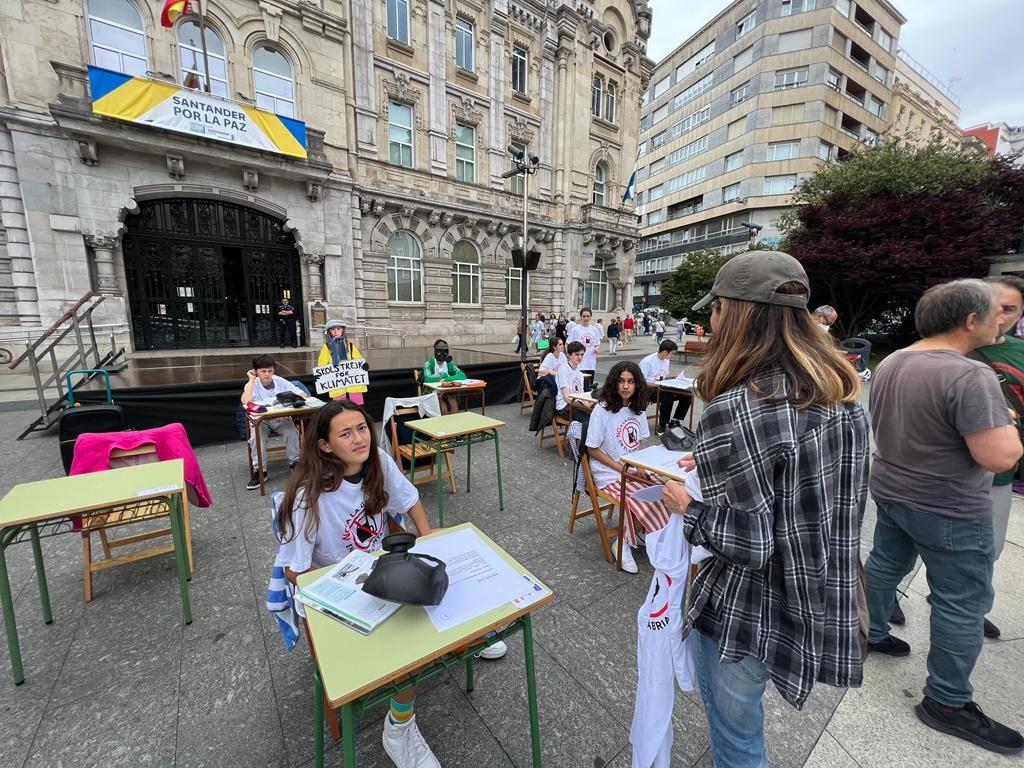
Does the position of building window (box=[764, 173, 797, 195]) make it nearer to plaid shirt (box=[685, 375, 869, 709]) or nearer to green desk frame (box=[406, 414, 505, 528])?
green desk frame (box=[406, 414, 505, 528])

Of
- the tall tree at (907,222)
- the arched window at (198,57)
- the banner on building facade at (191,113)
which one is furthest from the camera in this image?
the tall tree at (907,222)

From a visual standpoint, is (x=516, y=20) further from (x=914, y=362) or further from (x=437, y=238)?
(x=914, y=362)

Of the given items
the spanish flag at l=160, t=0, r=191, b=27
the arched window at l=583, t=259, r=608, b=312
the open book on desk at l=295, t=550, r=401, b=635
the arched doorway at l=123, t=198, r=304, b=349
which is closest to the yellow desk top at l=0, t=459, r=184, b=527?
the open book on desk at l=295, t=550, r=401, b=635

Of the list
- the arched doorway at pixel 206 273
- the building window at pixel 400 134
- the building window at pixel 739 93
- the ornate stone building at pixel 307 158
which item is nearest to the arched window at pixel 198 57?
the ornate stone building at pixel 307 158

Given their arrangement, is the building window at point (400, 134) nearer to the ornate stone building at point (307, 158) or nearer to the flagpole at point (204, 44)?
the ornate stone building at point (307, 158)

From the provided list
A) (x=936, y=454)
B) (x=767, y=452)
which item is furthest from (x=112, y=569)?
(x=936, y=454)

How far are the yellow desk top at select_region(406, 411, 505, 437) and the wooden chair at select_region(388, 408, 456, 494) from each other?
387mm

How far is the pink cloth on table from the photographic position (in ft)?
10.6

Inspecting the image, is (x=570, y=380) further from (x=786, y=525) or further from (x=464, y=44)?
(x=464, y=44)

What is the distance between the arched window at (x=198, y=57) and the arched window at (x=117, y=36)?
0.84 meters

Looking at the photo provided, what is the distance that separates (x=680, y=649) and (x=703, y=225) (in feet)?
145

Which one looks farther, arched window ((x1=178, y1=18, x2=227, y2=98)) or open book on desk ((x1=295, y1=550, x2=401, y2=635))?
arched window ((x1=178, y1=18, x2=227, y2=98))

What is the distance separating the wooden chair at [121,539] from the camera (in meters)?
2.78

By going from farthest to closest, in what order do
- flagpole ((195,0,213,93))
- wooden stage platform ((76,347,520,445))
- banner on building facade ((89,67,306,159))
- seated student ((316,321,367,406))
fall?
flagpole ((195,0,213,93))
banner on building facade ((89,67,306,159))
seated student ((316,321,367,406))
wooden stage platform ((76,347,520,445))
